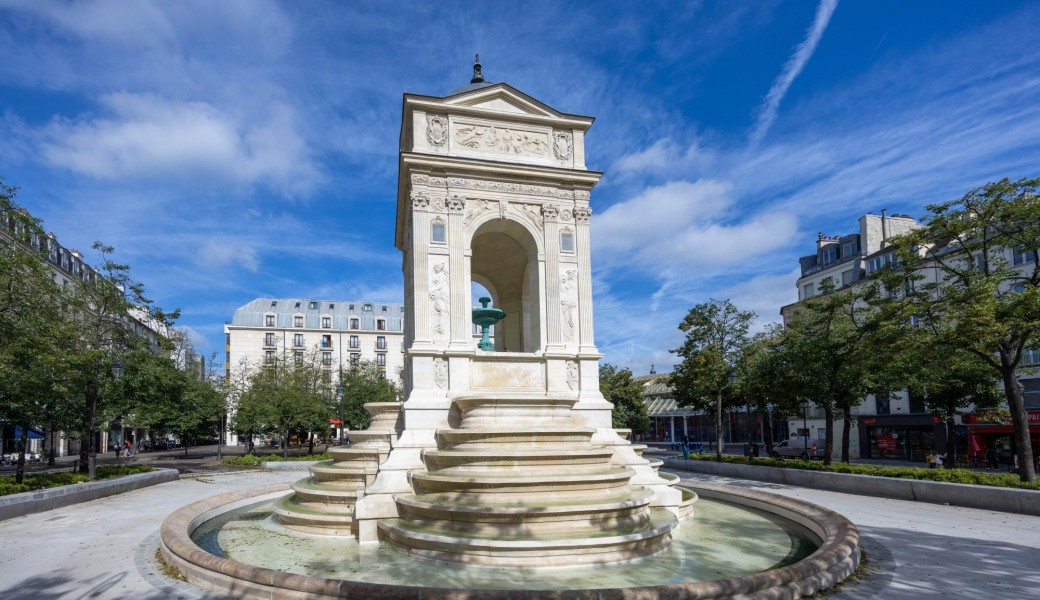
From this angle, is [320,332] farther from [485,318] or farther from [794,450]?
[485,318]

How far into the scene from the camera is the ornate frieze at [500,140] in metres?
19.3

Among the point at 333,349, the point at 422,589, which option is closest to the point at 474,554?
the point at 422,589

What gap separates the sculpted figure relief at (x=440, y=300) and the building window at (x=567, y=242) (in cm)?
356

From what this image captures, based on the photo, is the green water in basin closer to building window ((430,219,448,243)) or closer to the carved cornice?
building window ((430,219,448,243))

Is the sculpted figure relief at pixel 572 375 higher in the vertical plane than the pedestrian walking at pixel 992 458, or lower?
higher

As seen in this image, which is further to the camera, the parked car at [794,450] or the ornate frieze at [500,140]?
the parked car at [794,450]

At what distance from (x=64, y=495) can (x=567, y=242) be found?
54.8 ft

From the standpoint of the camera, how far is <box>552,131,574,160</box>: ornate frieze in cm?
1994

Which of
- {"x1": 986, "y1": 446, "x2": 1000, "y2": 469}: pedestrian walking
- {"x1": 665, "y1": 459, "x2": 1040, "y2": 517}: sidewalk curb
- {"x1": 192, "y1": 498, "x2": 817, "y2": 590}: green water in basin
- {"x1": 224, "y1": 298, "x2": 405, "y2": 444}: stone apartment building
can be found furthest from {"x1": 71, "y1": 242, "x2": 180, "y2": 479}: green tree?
{"x1": 224, "y1": 298, "x2": 405, "y2": 444}: stone apartment building

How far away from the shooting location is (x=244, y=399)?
150 feet

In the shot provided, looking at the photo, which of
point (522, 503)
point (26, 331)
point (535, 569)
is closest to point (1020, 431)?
point (522, 503)

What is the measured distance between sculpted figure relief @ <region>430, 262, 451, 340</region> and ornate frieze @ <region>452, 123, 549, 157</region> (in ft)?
12.9

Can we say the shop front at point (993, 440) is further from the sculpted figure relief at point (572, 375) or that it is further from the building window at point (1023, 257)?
the sculpted figure relief at point (572, 375)

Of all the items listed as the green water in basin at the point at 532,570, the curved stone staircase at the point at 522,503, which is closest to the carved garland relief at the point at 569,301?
the curved stone staircase at the point at 522,503
